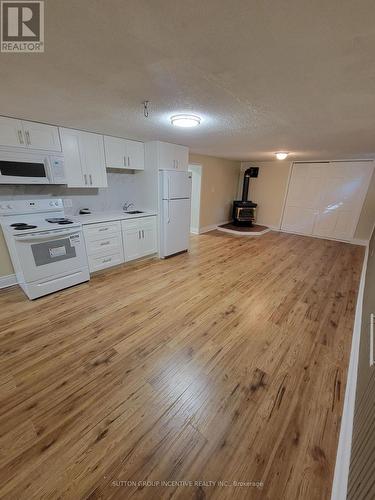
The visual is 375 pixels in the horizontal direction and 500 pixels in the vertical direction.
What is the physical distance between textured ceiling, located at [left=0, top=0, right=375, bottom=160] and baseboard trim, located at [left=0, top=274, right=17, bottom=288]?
2126 millimetres

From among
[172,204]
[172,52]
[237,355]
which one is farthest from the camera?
[172,204]

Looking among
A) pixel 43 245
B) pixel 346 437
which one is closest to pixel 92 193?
pixel 43 245

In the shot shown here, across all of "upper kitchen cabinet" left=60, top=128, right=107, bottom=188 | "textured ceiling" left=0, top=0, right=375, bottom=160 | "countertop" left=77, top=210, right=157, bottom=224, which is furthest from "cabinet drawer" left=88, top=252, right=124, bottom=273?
"textured ceiling" left=0, top=0, right=375, bottom=160

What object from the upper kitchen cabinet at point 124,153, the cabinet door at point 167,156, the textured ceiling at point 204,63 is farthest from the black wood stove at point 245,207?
the textured ceiling at point 204,63

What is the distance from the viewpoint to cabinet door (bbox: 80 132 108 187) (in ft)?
10.1

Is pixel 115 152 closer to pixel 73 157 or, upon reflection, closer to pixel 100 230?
pixel 73 157

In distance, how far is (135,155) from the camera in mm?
3682

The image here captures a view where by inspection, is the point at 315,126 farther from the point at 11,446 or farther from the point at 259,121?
the point at 11,446

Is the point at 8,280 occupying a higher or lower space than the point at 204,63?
lower

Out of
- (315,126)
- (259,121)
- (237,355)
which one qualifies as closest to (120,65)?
(259,121)

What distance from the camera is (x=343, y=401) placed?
1.50m

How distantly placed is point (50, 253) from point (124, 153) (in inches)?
83.1

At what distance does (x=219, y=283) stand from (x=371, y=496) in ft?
8.29

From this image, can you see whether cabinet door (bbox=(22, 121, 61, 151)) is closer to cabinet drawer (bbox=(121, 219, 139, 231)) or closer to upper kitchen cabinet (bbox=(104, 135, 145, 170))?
upper kitchen cabinet (bbox=(104, 135, 145, 170))
